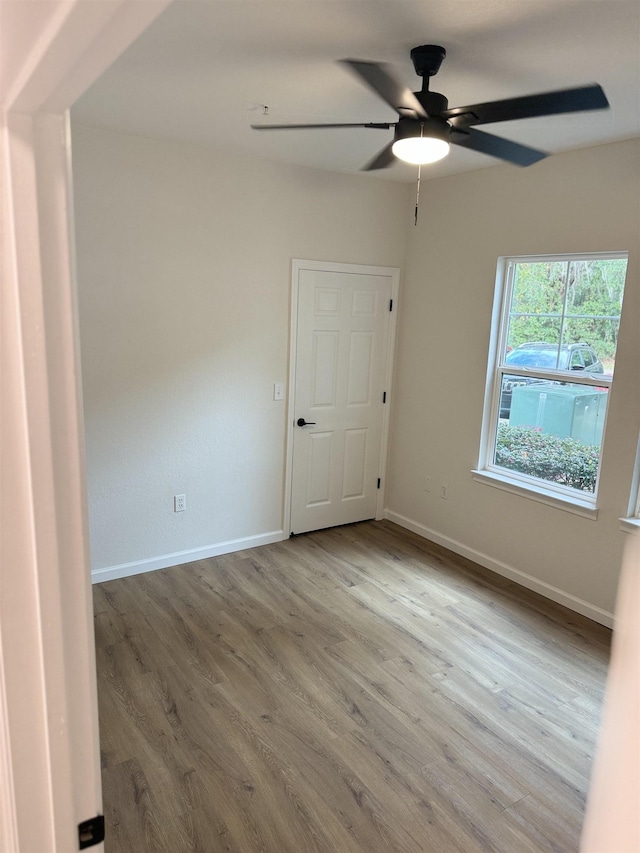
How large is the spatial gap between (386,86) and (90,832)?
6.89ft

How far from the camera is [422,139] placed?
215cm

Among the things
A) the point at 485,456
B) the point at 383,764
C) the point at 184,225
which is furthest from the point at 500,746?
the point at 184,225

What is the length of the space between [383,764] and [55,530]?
2065mm

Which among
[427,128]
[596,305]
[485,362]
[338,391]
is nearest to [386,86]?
[427,128]

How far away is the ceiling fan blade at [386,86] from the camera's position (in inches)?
71.9

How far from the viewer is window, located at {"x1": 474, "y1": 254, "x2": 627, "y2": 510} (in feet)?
11.3

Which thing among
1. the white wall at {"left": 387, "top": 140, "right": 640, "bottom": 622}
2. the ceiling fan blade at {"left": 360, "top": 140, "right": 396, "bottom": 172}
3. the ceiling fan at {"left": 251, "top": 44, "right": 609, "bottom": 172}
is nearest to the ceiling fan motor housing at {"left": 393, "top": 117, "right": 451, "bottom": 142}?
the ceiling fan at {"left": 251, "top": 44, "right": 609, "bottom": 172}

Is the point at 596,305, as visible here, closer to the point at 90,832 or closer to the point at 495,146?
the point at 495,146

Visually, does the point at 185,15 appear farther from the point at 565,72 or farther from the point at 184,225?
the point at 184,225

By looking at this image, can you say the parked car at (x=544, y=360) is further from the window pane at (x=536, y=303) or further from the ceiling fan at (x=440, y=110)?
the ceiling fan at (x=440, y=110)

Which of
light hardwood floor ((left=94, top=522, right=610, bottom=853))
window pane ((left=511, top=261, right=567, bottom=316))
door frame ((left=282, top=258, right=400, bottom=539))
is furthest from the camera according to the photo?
door frame ((left=282, top=258, right=400, bottom=539))

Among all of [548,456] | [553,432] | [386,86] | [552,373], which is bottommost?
[548,456]

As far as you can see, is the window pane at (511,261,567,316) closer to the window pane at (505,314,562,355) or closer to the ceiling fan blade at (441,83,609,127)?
the window pane at (505,314,562,355)

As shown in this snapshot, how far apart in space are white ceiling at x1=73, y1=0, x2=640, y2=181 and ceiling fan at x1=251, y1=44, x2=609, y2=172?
0.62 feet
